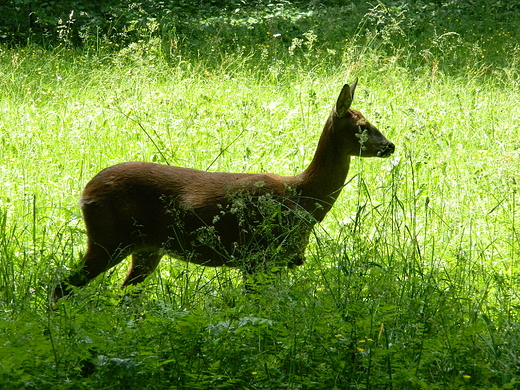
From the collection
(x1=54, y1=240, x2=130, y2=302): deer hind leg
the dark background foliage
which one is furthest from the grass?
the dark background foliage

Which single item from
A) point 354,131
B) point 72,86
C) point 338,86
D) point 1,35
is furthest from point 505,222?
point 1,35

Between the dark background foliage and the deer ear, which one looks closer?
the deer ear

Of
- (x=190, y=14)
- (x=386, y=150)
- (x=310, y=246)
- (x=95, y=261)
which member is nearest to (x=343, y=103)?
(x=386, y=150)

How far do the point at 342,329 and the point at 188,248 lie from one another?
1.65m

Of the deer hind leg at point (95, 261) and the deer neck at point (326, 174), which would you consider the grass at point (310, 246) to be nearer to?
the deer hind leg at point (95, 261)

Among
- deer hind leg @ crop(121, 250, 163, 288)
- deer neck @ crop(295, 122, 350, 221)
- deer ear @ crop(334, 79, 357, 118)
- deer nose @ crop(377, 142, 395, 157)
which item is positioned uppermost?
deer ear @ crop(334, 79, 357, 118)

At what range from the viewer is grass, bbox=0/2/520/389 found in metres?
2.95

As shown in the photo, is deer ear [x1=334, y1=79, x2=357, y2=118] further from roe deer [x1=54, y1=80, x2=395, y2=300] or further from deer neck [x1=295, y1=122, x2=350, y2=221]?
deer neck [x1=295, y1=122, x2=350, y2=221]

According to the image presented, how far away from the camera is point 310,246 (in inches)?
171

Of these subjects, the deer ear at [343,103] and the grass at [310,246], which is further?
the deer ear at [343,103]

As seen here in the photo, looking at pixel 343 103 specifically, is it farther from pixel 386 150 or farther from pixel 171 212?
pixel 171 212

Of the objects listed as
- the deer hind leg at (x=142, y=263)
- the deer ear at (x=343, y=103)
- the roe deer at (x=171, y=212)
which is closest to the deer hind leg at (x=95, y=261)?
the roe deer at (x=171, y=212)

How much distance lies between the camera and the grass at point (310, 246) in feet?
9.66

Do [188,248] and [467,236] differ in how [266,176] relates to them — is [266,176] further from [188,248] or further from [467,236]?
[467,236]
